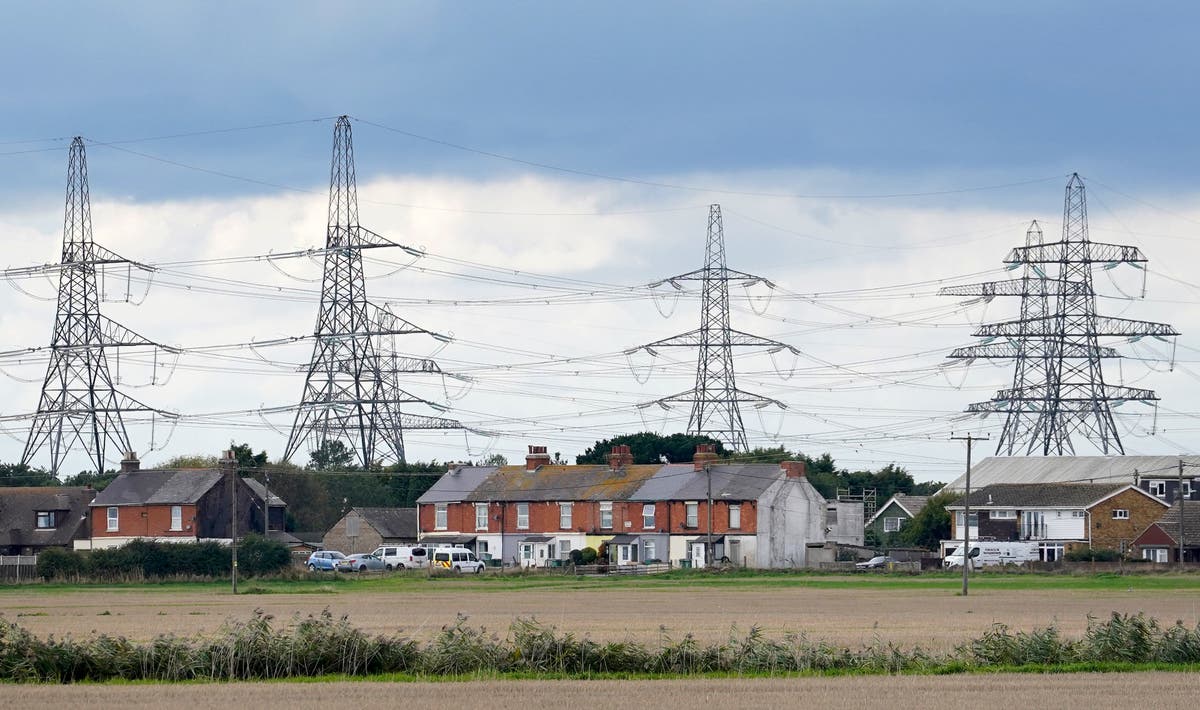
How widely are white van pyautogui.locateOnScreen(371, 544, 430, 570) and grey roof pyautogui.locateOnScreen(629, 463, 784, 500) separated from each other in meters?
14.7

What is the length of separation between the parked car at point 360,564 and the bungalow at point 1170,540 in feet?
160

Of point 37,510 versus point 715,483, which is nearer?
point 715,483

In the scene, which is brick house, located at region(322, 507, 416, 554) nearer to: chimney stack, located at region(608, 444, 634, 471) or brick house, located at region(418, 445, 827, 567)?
brick house, located at region(418, 445, 827, 567)

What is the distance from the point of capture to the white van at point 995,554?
106812 mm

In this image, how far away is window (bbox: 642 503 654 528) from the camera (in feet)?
362

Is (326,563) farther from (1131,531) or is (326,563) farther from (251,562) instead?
(1131,531)

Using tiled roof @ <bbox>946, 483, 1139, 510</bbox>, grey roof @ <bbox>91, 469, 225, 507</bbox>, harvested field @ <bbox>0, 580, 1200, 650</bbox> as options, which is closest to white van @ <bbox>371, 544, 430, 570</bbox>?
grey roof @ <bbox>91, 469, 225, 507</bbox>

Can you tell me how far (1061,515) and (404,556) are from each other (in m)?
44.4

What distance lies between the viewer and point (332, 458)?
139 meters

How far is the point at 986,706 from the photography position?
28.3 meters

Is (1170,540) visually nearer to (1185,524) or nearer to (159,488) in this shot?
(1185,524)

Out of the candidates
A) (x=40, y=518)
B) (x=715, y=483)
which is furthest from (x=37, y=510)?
(x=715, y=483)

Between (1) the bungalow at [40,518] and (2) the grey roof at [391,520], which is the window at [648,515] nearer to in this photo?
(2) the grey roof at [391,520]

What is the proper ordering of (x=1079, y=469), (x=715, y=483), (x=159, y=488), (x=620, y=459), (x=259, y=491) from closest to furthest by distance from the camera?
(x=715, y=483), (x=159, y=488), (x=259, y=491), (x=620, y=459), (x=1079, y=469)
